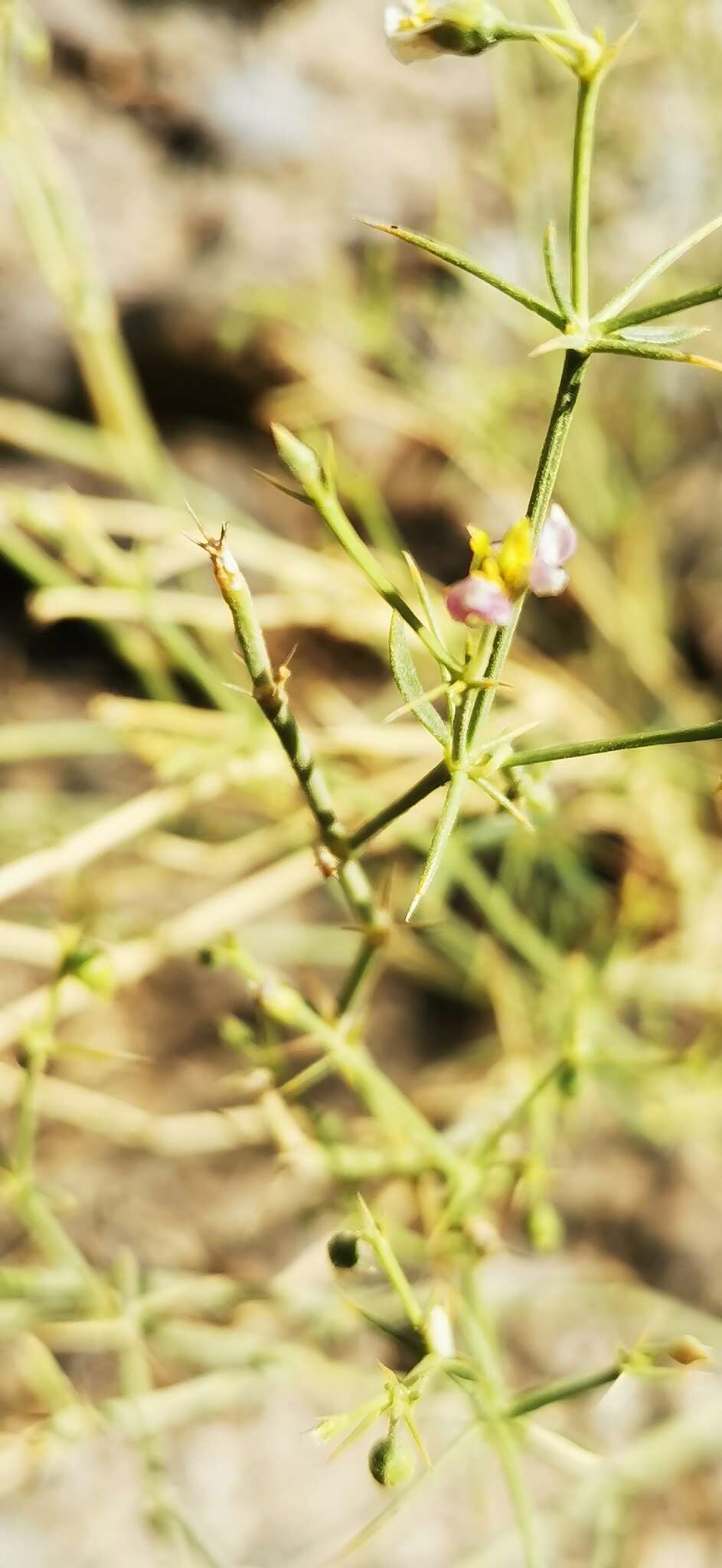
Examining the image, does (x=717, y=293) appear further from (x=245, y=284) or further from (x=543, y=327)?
(x=245, y=284)

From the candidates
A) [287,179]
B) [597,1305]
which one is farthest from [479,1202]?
[287,179]

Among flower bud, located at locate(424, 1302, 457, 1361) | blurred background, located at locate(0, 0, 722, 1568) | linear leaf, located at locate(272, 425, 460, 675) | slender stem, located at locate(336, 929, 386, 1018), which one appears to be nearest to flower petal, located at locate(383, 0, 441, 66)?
linear leaf, located at locate(272, 425, 460, 675)

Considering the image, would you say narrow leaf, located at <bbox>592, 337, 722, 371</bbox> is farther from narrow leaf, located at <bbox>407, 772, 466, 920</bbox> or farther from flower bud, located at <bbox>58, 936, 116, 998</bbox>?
flower bud, located at <bbox>58, 936, 116, 998</bbox>

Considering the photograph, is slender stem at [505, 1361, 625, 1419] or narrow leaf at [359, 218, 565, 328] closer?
narrow leaf at [359, 218, 565, 328]

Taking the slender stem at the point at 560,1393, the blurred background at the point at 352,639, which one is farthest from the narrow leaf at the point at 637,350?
A: the blurred background at the point at 352,639

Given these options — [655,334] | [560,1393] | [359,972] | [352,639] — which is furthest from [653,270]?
[352,639]

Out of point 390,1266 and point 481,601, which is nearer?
point 481,601

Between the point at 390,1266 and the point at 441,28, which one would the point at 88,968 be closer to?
the point at 390,1266
